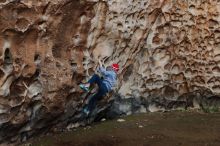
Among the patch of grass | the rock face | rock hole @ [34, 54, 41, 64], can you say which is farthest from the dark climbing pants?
the patch of grass

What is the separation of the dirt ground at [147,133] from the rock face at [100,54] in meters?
0.38

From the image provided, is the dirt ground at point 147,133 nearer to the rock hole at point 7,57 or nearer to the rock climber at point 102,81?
the rock climber at point 102,81

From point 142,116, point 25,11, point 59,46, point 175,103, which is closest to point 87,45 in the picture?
point 59,46

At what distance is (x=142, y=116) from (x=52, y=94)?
112 inches

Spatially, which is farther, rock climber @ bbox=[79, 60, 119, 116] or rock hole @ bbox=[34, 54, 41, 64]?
rock climber @ bbox=[79, 60, 119, 116]

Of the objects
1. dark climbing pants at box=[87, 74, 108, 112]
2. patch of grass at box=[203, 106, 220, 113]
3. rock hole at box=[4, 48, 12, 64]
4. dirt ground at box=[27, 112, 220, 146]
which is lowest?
dirt ground at box=[27, 112, 220, 146]

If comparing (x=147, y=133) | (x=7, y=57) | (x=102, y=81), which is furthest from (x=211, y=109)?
(x=7, y=57)

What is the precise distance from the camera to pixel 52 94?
858 cm

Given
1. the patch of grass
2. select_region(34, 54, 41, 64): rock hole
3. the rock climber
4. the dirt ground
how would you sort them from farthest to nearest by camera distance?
the patch of grass
the rock climber
the dirt ground
select_region(34, 54, 41, 64): rock hole

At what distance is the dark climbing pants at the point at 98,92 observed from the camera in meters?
8.98

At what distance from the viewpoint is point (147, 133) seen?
9.38 meters

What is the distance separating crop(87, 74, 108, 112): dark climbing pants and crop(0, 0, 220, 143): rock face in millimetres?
272

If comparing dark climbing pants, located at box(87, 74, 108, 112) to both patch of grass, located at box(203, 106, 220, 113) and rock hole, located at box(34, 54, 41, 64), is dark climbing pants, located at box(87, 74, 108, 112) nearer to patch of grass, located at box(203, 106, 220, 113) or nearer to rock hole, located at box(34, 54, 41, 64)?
rock hole, located at box(34, 54, 41, 64)

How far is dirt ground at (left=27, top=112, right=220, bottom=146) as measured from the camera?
28.4 ft
